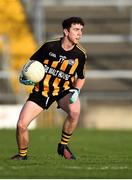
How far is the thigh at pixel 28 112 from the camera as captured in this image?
30.6 ft

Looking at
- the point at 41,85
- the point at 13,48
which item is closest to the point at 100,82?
the point at 13,48

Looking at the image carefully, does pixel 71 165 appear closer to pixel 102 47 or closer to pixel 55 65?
pixel 55 65

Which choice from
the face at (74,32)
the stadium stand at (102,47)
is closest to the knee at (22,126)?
the face at (74,32)

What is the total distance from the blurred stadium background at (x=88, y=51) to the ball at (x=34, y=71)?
32.5 feet

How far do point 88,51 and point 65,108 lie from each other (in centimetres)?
1479

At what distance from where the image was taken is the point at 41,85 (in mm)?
9539

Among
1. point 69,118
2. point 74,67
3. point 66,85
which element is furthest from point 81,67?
point 69,118

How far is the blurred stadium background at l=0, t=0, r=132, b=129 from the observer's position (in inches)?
824

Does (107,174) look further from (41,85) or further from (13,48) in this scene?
(13,48)

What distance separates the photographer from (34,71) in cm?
918

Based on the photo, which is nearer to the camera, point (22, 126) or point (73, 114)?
point (22, 126)

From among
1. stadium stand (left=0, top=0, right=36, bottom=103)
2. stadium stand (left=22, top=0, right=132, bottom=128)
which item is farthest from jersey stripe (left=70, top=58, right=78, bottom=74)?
stadium stand (left=0, top=0, right=36, bottom=103)

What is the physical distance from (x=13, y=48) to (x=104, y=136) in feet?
23.3

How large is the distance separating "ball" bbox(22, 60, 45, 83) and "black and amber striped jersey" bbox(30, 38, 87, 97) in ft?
0.48
